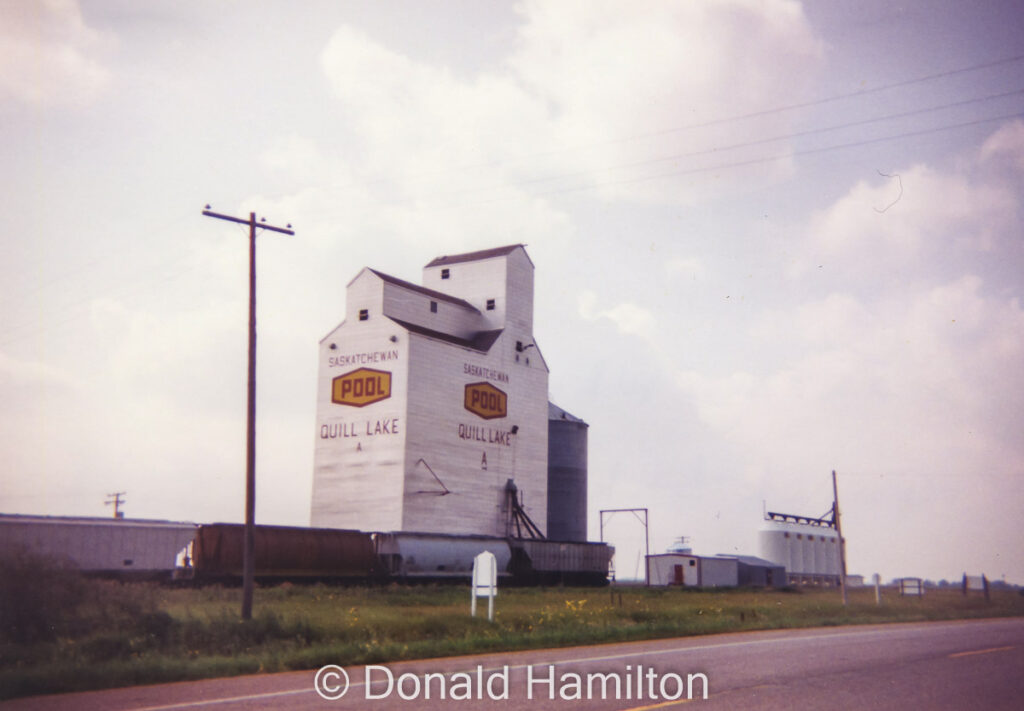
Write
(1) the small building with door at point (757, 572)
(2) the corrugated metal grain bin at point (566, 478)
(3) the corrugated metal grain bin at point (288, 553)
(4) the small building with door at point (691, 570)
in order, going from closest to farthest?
1. (3) the corrugated metal grain bin at point (288, 553)
2. (2) the corrugated metal grain bin at point (566, 478)
3. (4) the small building with door at point (691, 570)
4. (1) the small building with door at point (757, 572)

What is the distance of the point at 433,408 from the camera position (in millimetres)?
49750

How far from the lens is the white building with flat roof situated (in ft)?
159

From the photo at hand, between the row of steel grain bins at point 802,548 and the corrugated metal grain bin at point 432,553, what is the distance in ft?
138

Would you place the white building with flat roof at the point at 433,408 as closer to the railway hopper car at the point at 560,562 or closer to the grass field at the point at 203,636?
the railway hopper car at the point at 560,562

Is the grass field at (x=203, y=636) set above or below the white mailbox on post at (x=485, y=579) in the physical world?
below

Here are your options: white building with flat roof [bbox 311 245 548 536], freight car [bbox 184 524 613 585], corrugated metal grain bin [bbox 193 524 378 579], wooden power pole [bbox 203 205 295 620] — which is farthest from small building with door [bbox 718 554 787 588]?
wooden power pole [bbox 203 205 295 620]

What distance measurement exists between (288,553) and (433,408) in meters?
13.9

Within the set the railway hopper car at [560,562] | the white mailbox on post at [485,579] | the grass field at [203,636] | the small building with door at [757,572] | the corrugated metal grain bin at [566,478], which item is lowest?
the small building with door at [757,572]

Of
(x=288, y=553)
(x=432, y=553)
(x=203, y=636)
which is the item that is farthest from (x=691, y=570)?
(x=203, y=636)

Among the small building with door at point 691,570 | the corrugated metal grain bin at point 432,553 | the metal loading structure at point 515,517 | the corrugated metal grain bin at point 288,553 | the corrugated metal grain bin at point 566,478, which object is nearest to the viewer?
the corrugated metal grain bin at point 288,553

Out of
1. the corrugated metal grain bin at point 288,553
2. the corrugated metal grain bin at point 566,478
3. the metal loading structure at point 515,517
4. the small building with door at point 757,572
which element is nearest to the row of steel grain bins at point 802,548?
the small building with door at point 757,572

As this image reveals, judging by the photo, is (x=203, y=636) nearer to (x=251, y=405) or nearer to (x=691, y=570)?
(x=251, y=405)

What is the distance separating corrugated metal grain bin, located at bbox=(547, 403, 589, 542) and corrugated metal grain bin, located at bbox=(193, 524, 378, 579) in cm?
2402

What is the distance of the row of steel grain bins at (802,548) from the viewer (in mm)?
83312
